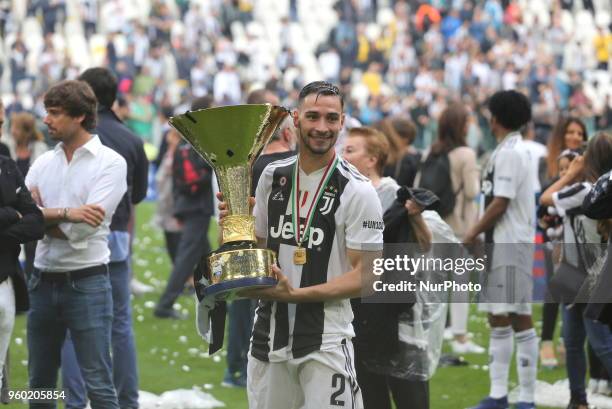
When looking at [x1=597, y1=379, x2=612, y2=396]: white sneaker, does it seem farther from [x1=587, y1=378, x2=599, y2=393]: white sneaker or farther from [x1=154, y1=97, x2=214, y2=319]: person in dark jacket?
[x1=154, y1=97, x2=214, y2=319]: person in dark jacket

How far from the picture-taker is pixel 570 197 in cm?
754

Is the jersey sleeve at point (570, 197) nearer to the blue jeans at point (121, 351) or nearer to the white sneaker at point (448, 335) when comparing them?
the blue jeans at point (121, 351)

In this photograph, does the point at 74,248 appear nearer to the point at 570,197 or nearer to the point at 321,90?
the point at 321,90

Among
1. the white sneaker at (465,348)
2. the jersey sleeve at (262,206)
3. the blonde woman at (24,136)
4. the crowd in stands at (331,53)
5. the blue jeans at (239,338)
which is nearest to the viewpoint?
the jersey sleeve at (262,206)

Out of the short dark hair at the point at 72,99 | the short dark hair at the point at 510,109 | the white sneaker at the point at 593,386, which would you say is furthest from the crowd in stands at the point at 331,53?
the short dark hair at the point at 72,99

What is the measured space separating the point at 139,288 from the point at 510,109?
6.28m

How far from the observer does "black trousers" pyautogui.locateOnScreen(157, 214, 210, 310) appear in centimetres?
1167

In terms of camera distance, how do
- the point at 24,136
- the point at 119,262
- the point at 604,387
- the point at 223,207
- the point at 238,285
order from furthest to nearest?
1. the point at 24,136
2. the point at 604,387
3. the point at 119,262
4. the point at 223,207
5. the point at 238,285

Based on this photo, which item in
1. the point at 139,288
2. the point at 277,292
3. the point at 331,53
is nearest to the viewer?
the point at 277,292

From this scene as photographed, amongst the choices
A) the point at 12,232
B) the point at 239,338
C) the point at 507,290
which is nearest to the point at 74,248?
the point at 12,232

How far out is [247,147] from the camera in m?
5.00

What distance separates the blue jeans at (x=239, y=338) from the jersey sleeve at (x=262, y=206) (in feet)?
11.4

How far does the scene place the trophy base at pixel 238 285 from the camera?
4.79 m

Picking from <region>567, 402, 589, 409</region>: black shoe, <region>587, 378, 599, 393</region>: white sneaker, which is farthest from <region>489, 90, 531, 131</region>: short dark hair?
<region>587, 378, 599, 393</region>: white sneaker
